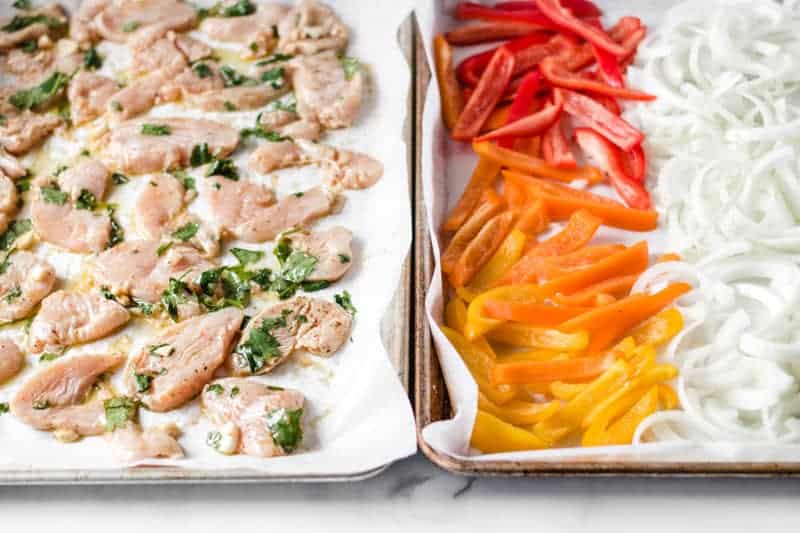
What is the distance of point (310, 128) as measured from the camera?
3.58 metres

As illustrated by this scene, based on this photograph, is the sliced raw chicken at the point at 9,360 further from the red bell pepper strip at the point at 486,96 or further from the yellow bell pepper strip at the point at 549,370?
the red bell pepper strip at the point at 486,96

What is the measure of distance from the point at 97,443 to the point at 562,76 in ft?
7.41

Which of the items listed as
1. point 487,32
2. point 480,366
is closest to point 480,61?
point 487,32

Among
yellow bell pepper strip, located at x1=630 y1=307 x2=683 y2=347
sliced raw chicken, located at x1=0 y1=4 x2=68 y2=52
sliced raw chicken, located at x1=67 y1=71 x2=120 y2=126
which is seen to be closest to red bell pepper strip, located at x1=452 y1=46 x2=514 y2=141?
yellow bell pepper strip, located at x1=630 y1=307 x2=683 y2=347

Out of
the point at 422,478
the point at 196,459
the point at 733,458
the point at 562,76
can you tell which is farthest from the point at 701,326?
the point at 196,459

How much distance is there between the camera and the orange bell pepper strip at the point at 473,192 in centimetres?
325

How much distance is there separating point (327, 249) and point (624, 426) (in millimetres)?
1180

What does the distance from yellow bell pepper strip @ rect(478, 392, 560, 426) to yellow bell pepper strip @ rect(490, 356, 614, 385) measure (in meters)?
0.08

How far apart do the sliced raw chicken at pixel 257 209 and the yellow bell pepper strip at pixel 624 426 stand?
1288 mm

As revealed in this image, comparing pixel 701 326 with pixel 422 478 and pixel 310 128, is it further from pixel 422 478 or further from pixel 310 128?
pixel 310 128

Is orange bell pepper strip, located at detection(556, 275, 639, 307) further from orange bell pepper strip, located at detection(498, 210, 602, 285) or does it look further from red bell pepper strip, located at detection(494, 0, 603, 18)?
red bell pepper strip, located at detection(494, 0, 603, 18)

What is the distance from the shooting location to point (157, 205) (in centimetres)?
333

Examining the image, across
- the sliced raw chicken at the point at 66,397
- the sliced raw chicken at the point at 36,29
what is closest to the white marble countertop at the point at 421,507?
the sliced raw chicken at the point at 66,397

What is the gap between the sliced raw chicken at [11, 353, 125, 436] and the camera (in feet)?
9.09
